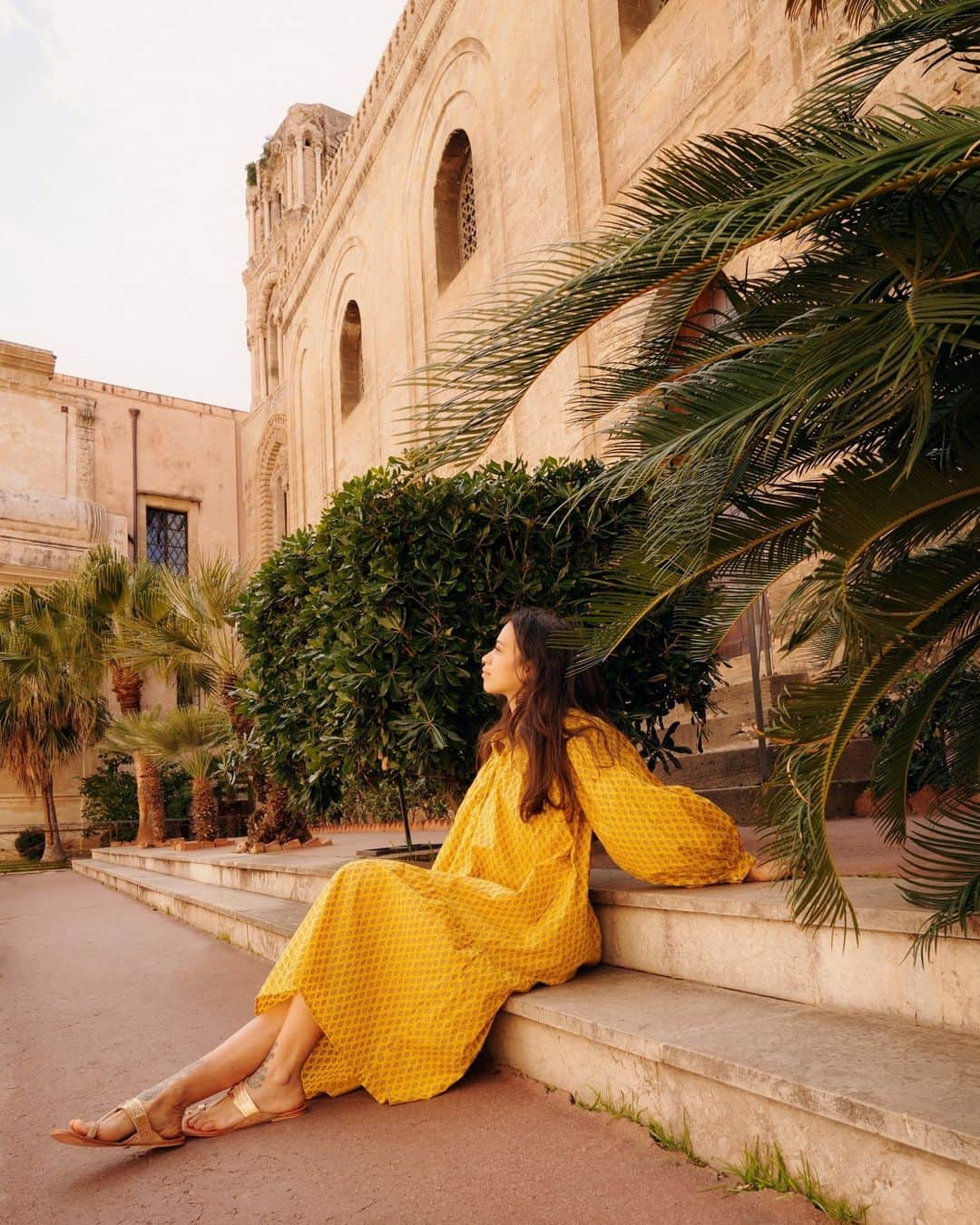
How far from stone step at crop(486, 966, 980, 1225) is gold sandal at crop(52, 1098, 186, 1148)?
0.96 metres

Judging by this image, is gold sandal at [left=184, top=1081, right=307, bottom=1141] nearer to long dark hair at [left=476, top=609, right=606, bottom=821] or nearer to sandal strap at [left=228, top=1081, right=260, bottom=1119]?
sandal strap at [left=228, top=1081, right=260, bottom=1119]

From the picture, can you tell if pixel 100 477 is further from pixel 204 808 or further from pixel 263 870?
pixel 263 870

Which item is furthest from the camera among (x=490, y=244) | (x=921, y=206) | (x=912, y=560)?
(x=490, y=244)

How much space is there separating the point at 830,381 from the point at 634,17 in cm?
1064

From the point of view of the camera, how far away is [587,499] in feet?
15.4

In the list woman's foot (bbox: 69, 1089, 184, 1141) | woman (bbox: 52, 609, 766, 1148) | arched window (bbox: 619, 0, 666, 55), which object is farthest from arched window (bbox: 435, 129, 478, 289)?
woman's foot (bbox: 69, 1089, 184, 1141)

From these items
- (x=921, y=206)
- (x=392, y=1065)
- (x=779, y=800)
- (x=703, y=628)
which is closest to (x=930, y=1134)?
(x=779, y=800)

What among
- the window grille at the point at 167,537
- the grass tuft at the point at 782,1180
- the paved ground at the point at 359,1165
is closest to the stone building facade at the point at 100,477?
the window grille at the point at 167,537

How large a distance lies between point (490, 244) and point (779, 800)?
1224cm

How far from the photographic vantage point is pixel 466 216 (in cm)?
1549

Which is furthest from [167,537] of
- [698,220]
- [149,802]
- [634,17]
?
[698,220]

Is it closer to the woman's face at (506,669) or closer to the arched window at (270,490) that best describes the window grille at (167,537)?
the arched window at (270,490)

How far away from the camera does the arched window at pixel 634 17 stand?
34.9 feet

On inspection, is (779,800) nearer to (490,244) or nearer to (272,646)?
(272,646)
